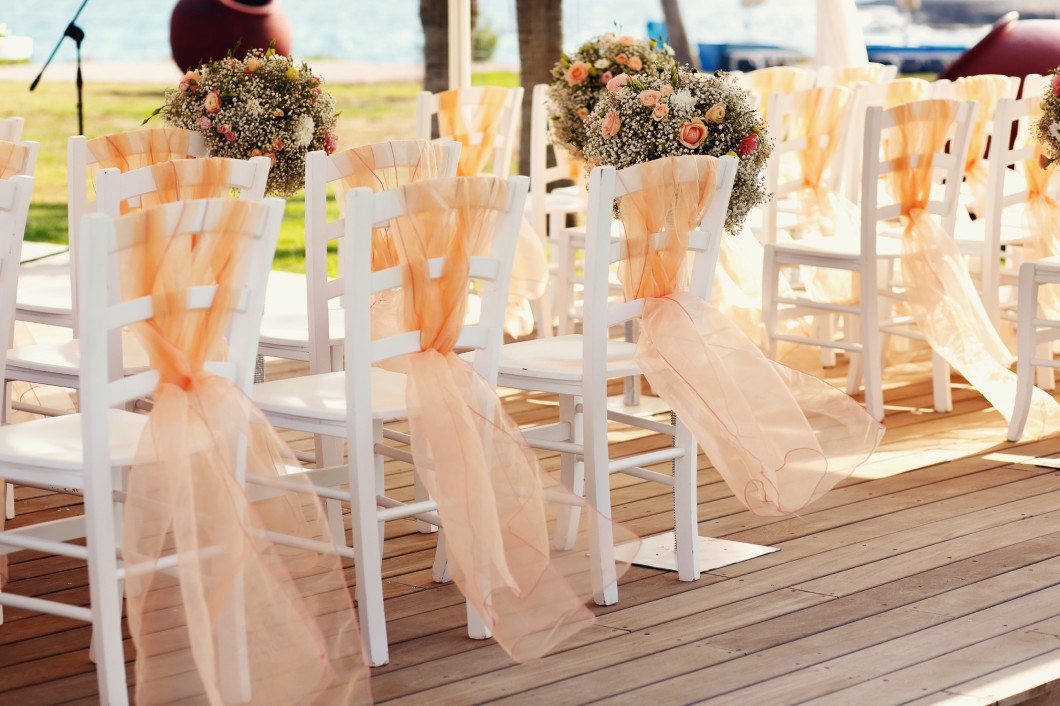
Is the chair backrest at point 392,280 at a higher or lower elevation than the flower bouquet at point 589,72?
lower

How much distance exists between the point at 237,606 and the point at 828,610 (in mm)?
1425

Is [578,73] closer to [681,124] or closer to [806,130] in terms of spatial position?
[806,130]

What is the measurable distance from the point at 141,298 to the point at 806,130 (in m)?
3.76

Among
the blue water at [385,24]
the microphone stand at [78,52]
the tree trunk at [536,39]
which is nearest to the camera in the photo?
the microphone stand at [78,52]

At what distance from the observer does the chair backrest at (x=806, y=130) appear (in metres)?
5.86

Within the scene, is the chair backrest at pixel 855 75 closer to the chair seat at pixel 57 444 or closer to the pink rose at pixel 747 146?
the pink rose at pixel 747 146

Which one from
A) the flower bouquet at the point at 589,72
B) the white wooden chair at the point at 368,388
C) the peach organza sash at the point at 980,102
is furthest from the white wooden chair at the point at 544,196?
the white wooden chair at the point at 368,388

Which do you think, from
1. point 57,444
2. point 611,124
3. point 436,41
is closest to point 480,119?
point 611,124

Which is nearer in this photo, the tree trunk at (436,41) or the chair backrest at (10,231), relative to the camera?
the chair backrest at (10,231)

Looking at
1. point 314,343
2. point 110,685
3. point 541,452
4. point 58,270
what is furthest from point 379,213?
point 58,270

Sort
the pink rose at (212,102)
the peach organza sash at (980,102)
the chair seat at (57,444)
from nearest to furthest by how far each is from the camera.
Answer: the chair seat at (57,444)
the pink rose at (212,102)
the peach organza sash at (980,102)

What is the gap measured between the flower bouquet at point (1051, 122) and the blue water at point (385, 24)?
3.11 m

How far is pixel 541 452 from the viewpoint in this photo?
5.15 meters

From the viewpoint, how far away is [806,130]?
19.6ft
